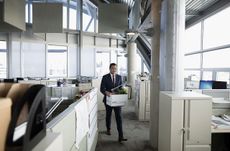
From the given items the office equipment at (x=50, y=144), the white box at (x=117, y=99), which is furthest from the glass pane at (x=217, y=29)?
the office equipment at (x=50, y=144)

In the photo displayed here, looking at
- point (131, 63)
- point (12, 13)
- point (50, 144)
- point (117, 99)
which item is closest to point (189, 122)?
point (117, 99)

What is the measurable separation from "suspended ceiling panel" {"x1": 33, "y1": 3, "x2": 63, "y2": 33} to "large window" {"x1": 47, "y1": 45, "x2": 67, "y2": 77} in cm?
297

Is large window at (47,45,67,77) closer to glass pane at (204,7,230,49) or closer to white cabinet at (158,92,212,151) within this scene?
glass pane at (204,7,230,49)

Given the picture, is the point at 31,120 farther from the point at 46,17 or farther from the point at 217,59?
the point at 217,59

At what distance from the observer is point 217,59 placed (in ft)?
18.6

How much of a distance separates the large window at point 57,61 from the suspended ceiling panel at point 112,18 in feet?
12.0

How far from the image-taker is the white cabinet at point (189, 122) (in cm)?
220

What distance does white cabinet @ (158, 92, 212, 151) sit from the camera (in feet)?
7.21

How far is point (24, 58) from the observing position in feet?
25.7

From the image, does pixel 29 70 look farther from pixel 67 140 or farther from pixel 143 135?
pixel 67 140

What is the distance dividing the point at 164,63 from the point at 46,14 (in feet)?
13.2

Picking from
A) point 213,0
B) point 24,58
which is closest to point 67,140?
point 213,0

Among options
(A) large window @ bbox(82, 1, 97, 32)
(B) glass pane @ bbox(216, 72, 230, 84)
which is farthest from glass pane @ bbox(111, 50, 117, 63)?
(B) glass pane @ bbox(216, 72, 230, 84)

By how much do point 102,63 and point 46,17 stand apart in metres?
4.83
